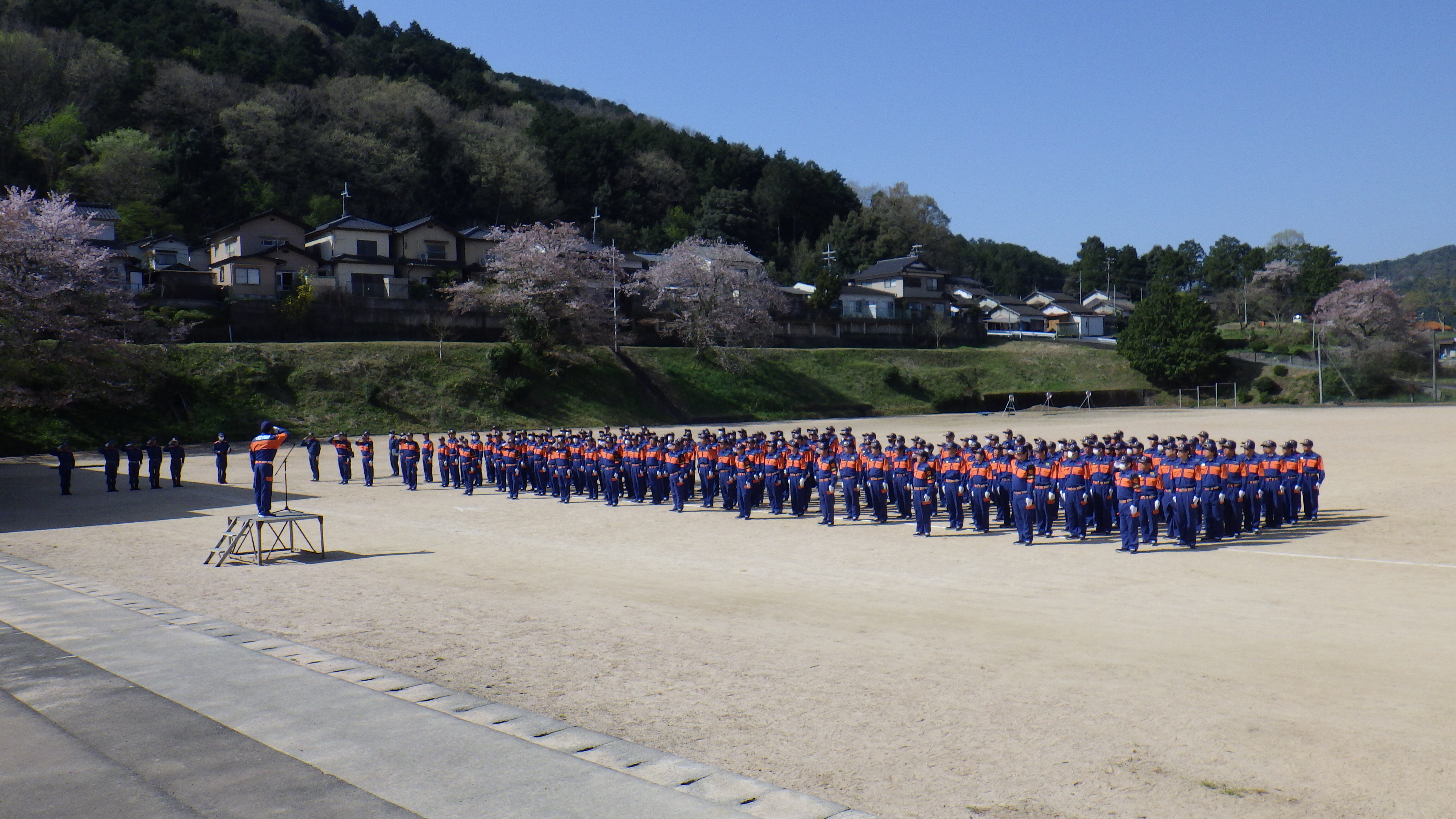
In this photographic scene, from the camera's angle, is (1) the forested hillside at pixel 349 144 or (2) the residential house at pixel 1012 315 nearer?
(1) the forested hillside at pixel 349 144

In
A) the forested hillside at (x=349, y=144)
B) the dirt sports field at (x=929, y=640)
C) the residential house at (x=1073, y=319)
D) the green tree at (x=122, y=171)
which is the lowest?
the dirt sports field at (x=929, y=640)

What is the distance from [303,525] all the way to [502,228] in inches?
1954

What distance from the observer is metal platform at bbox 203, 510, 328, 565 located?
45.3ft

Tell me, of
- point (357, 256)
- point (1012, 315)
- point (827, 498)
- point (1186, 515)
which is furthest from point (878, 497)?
point (1012, 315)

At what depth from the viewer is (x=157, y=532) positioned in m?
17.2

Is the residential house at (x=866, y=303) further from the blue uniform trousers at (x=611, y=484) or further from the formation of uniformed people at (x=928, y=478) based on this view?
the blue uniform trousers at (x=611, y=484)

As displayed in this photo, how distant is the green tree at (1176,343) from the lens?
60969 mm

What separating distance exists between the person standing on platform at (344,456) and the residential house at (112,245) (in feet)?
82.4

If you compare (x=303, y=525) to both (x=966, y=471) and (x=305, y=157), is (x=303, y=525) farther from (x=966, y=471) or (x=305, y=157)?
(x=305, y=157)

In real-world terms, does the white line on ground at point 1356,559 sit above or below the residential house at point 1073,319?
below

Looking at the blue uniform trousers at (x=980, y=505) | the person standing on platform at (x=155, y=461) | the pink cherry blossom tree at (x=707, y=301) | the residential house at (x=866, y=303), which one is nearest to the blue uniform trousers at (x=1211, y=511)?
the blue uniform trousers at (x=980, y=505)

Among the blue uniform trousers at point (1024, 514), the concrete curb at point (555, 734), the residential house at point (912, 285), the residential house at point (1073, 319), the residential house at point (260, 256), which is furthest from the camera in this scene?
the residential house at point (1073, 319)

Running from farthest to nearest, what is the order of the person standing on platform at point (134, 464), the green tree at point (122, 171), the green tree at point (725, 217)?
the green tree at point (725, 217)
the green tree at point (122, 171)
the person standing on platform at point (134, 464)

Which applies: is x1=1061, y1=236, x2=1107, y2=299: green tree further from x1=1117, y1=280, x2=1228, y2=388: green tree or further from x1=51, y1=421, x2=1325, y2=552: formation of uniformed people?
x1=51, y1=421, x2=1325, y2=552: formation of uniformed people
